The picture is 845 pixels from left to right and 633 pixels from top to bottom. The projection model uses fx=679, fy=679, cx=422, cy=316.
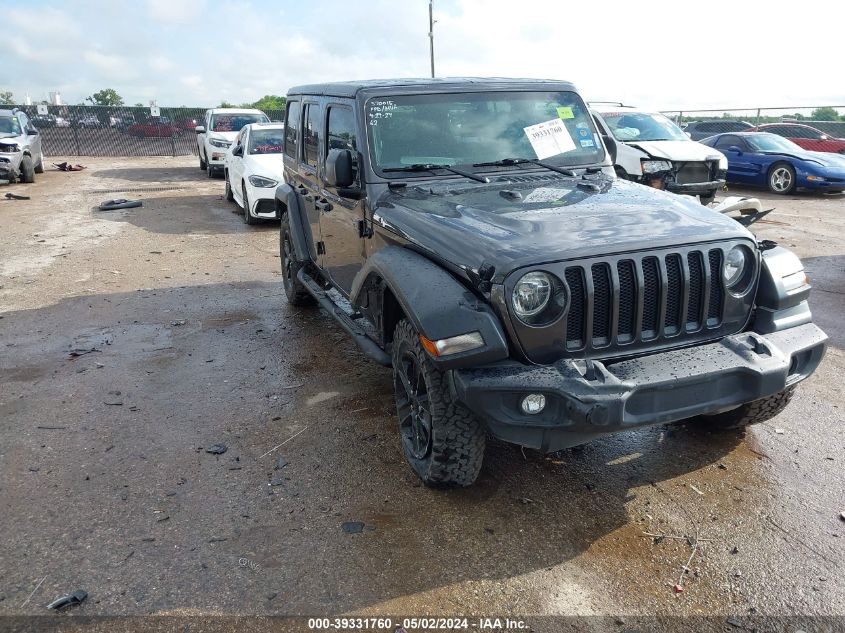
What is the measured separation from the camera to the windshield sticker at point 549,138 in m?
4.36

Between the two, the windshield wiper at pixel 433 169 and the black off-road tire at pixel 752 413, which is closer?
the black off-road tire at pixel 752 413

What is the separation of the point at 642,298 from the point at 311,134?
10.4 feet

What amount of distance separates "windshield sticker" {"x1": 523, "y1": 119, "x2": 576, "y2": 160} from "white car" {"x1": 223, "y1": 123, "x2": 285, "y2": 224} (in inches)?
264

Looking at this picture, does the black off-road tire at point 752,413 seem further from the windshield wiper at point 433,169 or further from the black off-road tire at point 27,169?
the black off-road tire at point 27,169

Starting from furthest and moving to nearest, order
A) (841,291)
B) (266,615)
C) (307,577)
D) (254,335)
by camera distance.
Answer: (841,291), (254,335), (307,577), (266,615)

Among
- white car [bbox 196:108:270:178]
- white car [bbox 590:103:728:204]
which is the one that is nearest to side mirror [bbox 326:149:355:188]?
white car [bbox 590:103:728:204]

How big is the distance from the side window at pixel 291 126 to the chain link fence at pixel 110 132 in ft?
71.3

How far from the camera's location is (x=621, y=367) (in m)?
2.96

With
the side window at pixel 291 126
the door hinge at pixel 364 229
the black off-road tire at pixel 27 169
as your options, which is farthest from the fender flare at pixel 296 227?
the black off-road tire at pixel 27 169

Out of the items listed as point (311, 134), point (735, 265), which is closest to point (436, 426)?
point (735, 265)

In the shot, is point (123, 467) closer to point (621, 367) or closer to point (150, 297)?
point (621, 367)

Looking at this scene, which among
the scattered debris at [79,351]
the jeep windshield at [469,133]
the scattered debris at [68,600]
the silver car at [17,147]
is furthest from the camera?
the silver car at [17,147]

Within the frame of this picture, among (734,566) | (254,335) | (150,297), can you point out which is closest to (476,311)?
(734,566)

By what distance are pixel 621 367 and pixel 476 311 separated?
0.68m
